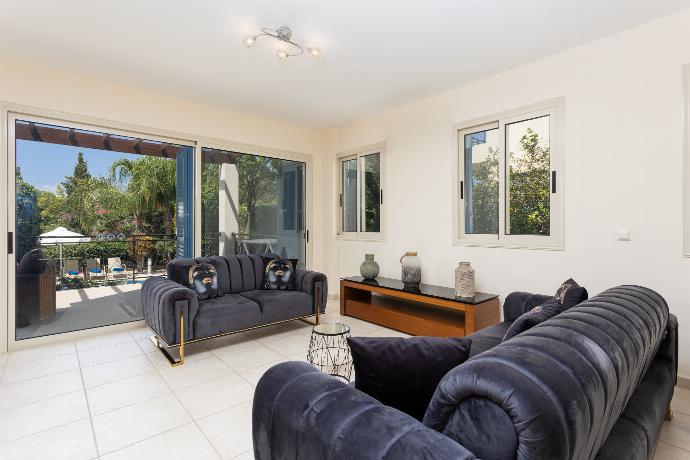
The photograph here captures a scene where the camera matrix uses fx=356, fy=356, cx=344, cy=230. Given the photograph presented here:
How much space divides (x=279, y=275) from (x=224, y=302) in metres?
0.76

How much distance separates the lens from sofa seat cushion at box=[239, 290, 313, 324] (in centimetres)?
358

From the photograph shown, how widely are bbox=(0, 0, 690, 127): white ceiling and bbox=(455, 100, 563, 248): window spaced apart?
21.8 inches

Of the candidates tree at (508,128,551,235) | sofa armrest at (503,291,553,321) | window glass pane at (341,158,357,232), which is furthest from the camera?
window glass pane at (341,158,357,232)

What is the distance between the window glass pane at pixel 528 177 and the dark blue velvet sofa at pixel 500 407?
224 centimetres

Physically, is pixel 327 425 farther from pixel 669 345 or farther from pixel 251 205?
pixel 251 205

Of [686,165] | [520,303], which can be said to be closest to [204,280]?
[520,303]

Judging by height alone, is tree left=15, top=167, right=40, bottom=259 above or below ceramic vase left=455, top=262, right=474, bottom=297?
above

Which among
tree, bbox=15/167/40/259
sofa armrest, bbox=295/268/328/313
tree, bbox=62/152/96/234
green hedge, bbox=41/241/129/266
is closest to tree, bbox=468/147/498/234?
sofa armrest, bbox=295/268/328/313

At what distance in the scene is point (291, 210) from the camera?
545 centimetres

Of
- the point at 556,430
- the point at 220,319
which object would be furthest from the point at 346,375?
the point at 556,430

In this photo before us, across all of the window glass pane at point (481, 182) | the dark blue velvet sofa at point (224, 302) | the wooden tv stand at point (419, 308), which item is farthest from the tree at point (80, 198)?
the window glass pane at point (481, 182)

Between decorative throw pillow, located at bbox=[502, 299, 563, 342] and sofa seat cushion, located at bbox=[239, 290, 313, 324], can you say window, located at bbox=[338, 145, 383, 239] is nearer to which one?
sofa seat cushion, located at bbox=[239, 290, 313, 324]

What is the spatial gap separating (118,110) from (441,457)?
Result: 171 inches

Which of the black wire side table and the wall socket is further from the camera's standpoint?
the wall socket
